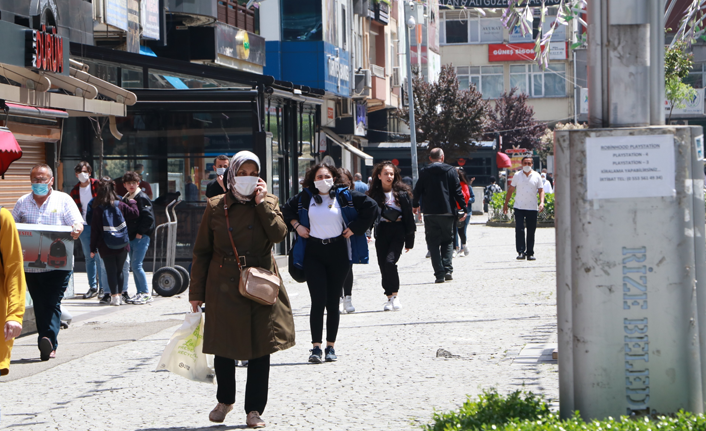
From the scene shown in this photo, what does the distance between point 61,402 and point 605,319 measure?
3842 mm

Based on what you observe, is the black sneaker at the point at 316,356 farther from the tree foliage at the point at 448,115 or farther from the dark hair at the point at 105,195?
the tree foliage at the point at 448,115

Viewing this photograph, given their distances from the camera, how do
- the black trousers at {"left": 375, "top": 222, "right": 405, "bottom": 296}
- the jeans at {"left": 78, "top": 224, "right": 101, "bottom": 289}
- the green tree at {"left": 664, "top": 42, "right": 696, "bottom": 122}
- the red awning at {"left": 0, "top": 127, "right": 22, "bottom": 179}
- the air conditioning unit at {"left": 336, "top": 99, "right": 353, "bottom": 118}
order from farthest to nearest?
the air conditioning unit at {"left": 336, "top": 99, "right": 353, "bottom": 118} < the green tree at {"left": 664, "top": 42, "right": 696, "bottom": 122} < the jeans at {"left": 78, "top": 224, "right": 101, "bottom": 289} < the black trousers at {"left": 375, "top": 222, "right": 405, "bottom": 296} < the red awning at {"left": 0, "top": 127, "right": 22, "bottom": 179}

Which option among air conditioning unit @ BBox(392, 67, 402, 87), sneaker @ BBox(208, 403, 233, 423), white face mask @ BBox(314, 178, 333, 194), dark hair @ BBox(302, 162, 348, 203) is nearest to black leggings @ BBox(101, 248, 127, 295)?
dark hair @ BBox(302, 162, 348, 203)

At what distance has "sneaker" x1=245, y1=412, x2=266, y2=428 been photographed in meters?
5.55

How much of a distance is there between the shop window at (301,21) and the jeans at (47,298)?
2300 cm

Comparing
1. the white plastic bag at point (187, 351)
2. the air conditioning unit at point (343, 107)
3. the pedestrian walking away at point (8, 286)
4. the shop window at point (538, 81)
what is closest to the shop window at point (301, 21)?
the air conditioning unit at point (343, 107)

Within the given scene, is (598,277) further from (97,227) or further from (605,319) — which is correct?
(97,227)

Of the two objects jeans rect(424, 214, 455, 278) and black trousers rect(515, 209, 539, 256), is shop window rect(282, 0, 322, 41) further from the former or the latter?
jeans rect(424, 214, 455, 278)

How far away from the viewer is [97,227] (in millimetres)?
12320

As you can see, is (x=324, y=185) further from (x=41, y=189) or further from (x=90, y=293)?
(x=90, y=293)

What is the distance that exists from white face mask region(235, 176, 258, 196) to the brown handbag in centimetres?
15

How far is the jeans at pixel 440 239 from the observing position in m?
13.7

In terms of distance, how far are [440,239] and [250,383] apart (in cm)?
834

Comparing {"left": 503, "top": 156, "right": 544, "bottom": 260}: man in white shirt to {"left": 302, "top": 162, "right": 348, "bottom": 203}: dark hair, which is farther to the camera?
{"left": 503, "top": 156, "right": 544, "bottom": 260}: man in white shirt
